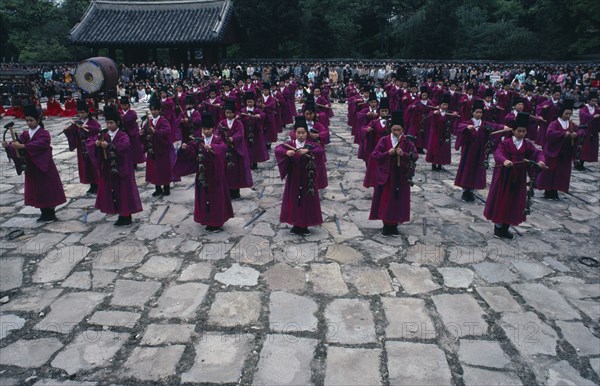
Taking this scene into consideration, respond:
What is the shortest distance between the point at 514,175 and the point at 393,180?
2160mm

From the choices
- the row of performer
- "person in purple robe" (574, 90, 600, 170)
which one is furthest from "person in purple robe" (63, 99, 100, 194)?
"person in purple robe" (574, 90, 600, 170)

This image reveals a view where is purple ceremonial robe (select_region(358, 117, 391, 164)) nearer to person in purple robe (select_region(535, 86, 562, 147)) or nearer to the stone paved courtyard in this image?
the stone paved courtyard

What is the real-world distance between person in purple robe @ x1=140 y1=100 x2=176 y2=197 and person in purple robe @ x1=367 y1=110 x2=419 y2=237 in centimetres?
490

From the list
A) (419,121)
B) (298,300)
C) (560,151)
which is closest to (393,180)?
(298,300)

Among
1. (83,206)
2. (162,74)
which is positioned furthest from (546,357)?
(162,74)

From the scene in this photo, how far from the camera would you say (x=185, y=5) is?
3666cm

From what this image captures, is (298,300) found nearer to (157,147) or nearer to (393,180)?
(393,180)

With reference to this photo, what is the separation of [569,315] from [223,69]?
3038 cm

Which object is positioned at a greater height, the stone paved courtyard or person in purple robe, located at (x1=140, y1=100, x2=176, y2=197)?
person in purple robe, located at (x1=140, y1=100, x2=176, y2=197)

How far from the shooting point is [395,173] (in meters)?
8.15

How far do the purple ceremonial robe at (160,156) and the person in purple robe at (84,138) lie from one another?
1323 mm

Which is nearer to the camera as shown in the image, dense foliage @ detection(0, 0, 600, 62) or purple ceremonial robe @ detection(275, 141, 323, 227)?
purple ceremonial robe @ detection(275, 141, 323, 227)

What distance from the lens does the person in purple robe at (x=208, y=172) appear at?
828 cm

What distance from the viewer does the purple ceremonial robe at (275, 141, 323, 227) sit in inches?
320
